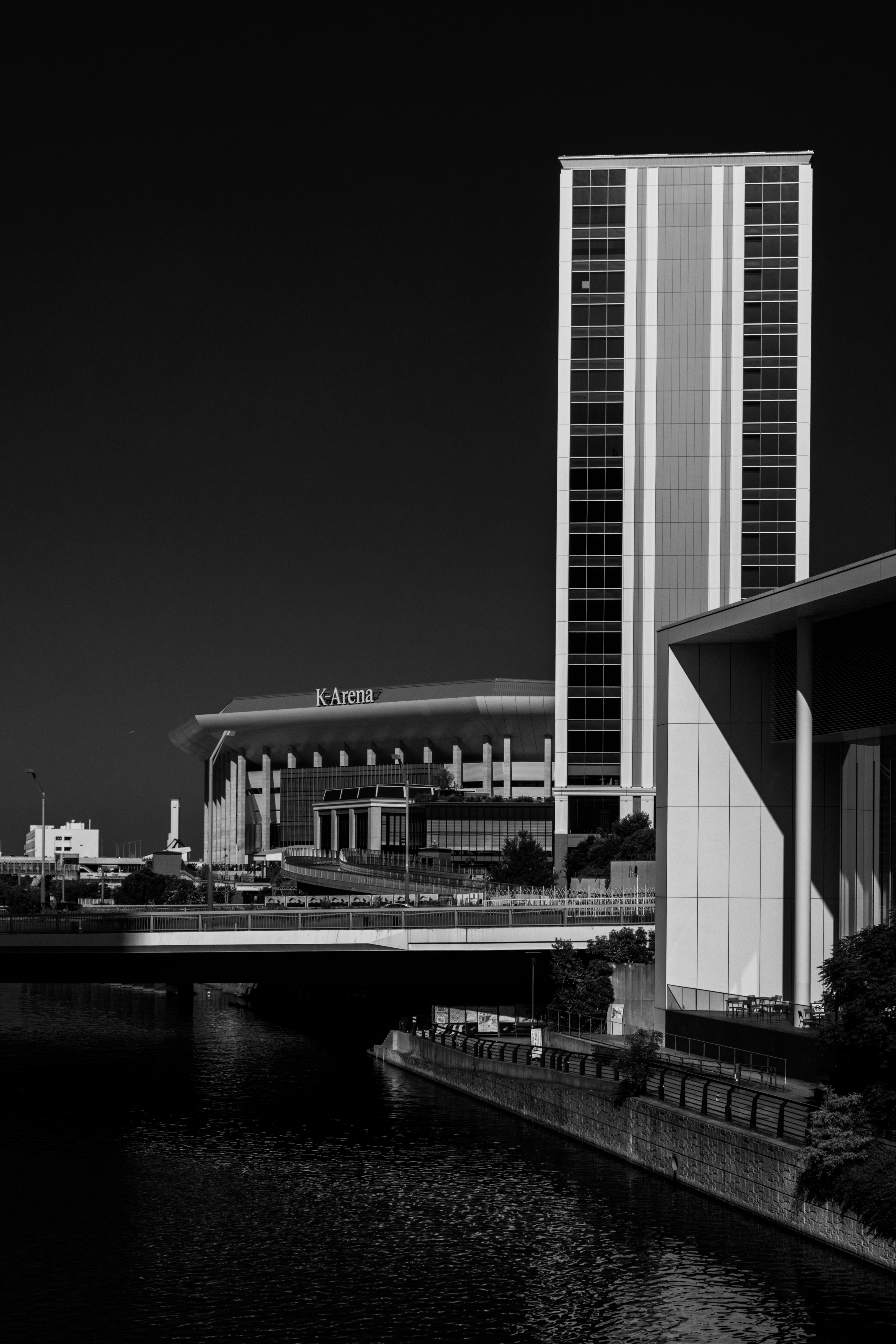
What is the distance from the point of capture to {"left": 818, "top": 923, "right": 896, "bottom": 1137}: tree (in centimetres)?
4272

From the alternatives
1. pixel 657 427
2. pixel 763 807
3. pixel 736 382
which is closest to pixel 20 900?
pixel 657 427

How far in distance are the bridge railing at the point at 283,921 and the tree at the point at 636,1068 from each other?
22512 mm

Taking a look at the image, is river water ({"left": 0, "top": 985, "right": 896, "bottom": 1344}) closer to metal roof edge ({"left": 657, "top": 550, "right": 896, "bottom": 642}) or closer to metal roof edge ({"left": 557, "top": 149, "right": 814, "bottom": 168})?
metal roof edge ({"left": 657, "top": 550, "right": 896, "bottom": 642})

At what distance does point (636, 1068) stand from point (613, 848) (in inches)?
3440

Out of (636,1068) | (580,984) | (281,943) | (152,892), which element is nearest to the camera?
(636,1068)

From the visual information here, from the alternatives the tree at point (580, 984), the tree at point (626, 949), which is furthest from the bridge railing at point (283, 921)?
the tree at point (626, 949)

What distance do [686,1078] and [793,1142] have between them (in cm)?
926

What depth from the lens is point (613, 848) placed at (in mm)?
142375

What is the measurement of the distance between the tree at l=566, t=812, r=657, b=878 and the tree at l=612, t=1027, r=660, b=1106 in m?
72.3

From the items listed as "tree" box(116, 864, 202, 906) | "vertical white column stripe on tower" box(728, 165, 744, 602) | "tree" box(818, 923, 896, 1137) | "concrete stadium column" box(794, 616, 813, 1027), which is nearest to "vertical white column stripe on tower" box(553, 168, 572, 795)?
"vertical white column stripe on tower" box(728, 165, 744, 602)

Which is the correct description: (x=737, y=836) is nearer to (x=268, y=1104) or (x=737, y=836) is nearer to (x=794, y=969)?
(x=794, y=969)

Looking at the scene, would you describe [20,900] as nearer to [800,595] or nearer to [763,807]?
[763,807]

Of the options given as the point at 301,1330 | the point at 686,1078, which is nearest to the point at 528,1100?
the point at 686,1078

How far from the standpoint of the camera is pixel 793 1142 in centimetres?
4456
